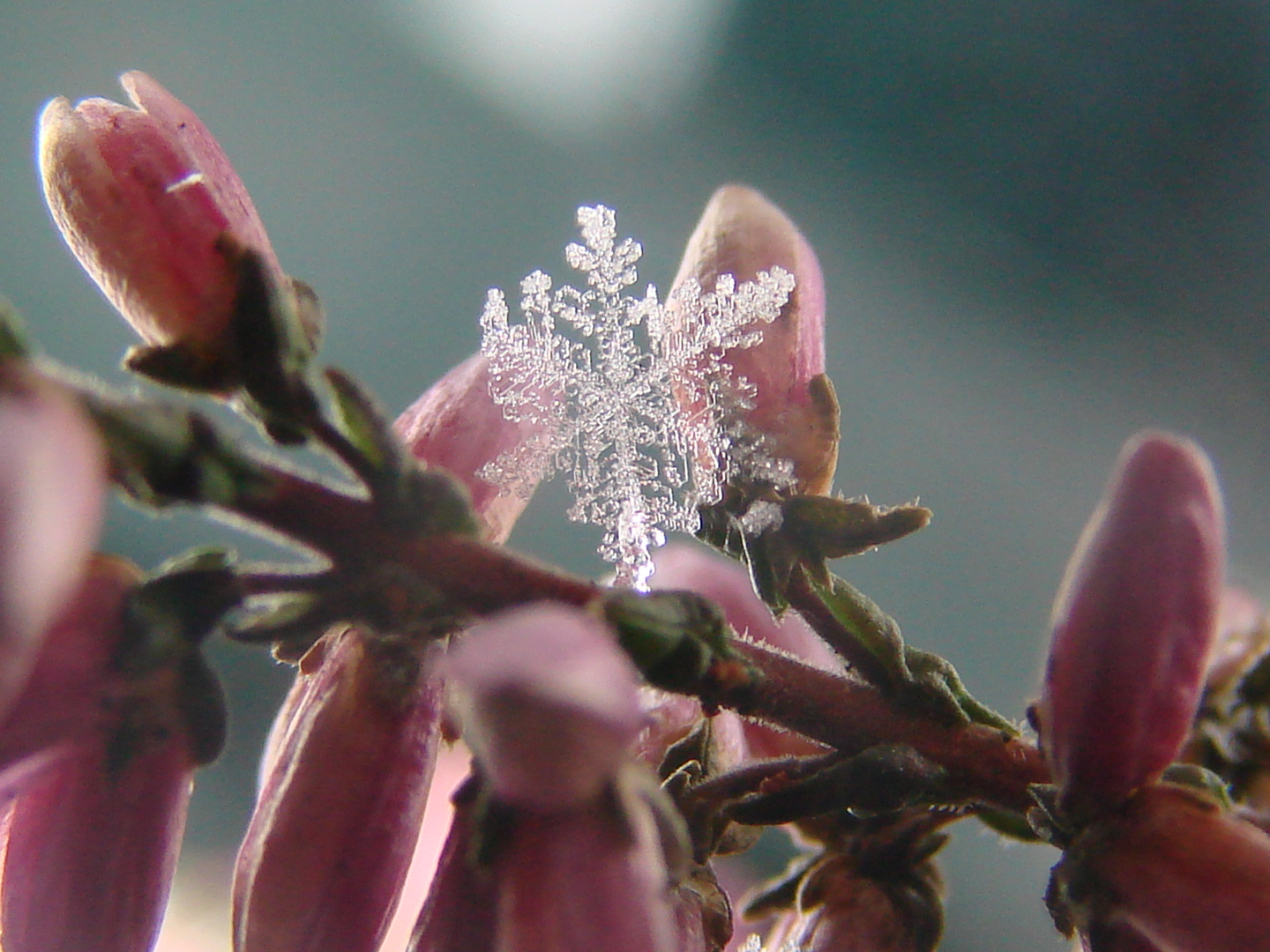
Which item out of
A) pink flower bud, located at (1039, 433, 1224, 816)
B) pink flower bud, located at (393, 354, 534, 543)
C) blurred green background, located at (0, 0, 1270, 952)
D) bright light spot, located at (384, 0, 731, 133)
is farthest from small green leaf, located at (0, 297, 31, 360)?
bright light spot, located at (384, 0, 731, 133)

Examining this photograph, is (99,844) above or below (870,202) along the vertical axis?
below

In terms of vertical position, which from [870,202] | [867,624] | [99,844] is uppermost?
[870,202]

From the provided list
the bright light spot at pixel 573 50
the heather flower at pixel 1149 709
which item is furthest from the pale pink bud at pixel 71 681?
the bright light spot at pixel 573 50

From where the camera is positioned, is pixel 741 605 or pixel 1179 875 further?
pixel 741 605

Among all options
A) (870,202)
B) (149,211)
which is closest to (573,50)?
(870,202)

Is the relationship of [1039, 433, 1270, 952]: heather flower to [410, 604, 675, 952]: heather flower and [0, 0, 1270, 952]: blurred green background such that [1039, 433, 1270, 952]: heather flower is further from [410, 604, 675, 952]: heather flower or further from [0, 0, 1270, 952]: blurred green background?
[0, 0, 1270, 952]: blurred green background

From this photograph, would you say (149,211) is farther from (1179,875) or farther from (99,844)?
(1179,875)

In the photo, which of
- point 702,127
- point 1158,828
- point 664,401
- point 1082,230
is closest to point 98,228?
point 664,401
